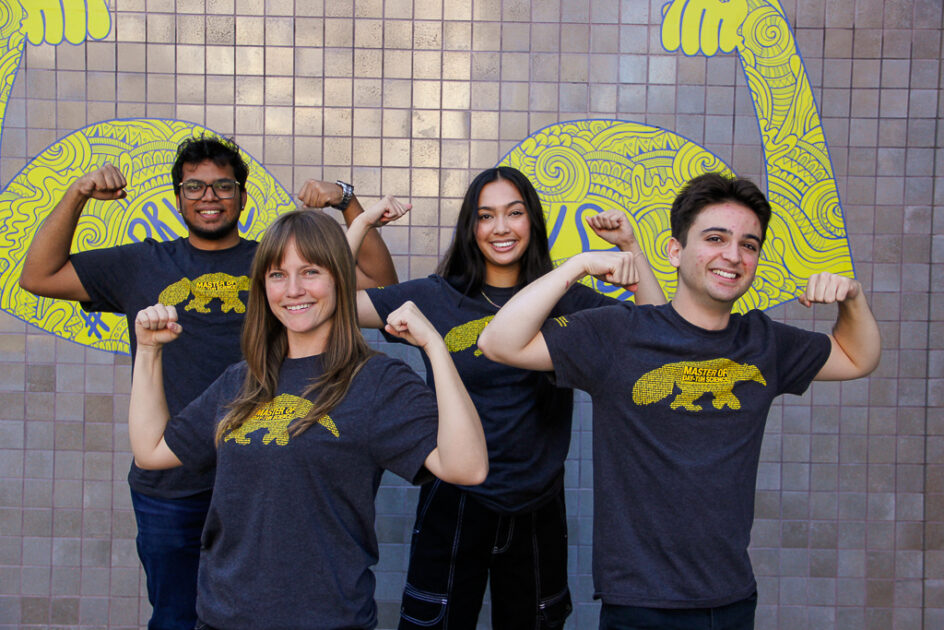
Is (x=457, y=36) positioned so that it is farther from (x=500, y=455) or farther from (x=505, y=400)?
(x=500, y=455)

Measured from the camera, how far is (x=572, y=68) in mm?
3768

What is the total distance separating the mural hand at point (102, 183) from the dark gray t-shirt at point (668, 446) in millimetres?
1580

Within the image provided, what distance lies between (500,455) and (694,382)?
Result: 723 mm

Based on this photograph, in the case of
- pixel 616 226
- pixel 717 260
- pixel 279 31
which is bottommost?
pixel 717 260

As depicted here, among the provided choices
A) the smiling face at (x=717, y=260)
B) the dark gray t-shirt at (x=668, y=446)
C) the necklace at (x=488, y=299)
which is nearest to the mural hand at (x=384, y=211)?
the necklace at (x=488, y=299)

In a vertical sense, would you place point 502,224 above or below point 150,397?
above

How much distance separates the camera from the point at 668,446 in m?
1.99

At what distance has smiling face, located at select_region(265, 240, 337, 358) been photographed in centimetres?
192

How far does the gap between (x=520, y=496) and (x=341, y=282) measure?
964 mm

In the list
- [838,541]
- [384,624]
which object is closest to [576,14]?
[838,541]

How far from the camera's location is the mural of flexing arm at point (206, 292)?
2695 mm

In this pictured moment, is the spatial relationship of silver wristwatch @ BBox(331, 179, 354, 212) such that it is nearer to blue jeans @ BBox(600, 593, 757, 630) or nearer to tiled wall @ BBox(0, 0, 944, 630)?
tiled wall @ BBox(0, 0, 944, 630)

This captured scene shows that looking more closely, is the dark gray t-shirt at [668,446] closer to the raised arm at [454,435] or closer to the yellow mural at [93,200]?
the raised arm at [454,435]

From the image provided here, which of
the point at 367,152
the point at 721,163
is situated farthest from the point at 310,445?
the point at 721,163
